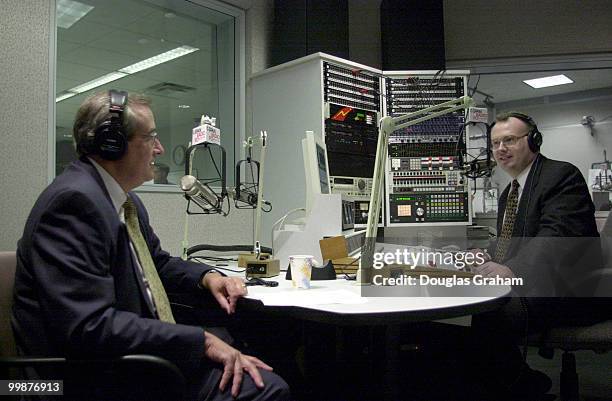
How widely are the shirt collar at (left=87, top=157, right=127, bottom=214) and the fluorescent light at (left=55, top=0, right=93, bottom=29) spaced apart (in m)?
1.70

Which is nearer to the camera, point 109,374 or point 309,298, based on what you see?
point 109,374

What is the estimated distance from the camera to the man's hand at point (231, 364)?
986 mm

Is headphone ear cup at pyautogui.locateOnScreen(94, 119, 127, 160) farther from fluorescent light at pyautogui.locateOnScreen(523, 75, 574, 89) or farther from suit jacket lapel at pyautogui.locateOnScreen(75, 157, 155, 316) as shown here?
fluorescent light at pyautogui.locateOnScreen(523, 75, 574, 89)

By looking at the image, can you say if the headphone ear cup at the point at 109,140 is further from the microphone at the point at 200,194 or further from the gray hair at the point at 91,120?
the microphone at the point at 200,194

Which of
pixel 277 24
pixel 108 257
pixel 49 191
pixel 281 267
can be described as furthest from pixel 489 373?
pixel 277 24

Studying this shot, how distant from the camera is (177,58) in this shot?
3.91 metres

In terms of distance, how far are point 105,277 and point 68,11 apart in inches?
90.3

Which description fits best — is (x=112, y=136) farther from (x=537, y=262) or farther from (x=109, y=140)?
(x=537, y=262)

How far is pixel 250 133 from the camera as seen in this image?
310 cm

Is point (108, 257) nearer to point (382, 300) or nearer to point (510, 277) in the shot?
point (382, 300)

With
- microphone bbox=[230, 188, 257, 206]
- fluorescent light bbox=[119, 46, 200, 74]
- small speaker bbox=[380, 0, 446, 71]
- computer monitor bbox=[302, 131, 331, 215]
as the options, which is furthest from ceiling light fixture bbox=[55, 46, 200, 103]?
computer monitor bbox=[302, 131, 331, 215]

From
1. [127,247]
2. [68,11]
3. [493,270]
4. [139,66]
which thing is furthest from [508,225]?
[139,66]

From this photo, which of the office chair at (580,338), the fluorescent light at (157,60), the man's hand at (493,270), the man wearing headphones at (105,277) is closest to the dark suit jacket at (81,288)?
the man wearing headphones at (105,277)

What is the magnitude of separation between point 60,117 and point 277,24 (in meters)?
1.57
